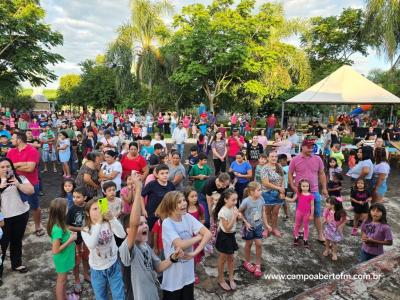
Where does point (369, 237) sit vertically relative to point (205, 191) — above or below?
below

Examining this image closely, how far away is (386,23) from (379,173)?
45.6 feet

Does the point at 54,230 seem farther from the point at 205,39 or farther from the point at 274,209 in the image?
the point at 205,39

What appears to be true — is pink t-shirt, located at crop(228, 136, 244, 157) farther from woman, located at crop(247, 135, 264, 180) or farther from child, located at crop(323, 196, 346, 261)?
child, located at crop(323, 196, 346, 261)

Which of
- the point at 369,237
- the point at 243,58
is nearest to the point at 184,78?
the point at 243,58

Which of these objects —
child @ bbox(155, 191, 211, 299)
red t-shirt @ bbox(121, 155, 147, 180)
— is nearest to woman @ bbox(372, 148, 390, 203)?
child @ bbox(155, 191, 211, 299)

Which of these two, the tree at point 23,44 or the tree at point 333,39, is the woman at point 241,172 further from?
the tree at point 333,39

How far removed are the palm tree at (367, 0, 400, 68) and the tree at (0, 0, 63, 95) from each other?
18.6 metres

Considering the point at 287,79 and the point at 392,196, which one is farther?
the point at 287,79

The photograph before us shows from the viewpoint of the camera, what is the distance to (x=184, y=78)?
1997 centimetres

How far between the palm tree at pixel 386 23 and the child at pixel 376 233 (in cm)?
1558

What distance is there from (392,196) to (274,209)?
4907 mm

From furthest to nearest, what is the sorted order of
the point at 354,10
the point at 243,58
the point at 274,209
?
1. the point at 354,10
2. the point at 243,58
3. the point at 274,209

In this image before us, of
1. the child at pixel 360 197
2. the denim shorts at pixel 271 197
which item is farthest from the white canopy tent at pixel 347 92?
the denim shorts at pixel 271 197

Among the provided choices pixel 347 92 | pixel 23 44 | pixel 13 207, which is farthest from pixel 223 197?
pixel 23 44
